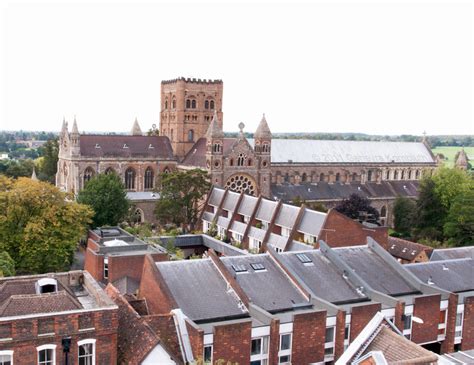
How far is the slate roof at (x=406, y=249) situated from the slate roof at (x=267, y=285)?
2857 cm

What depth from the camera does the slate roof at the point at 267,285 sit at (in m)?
32.2

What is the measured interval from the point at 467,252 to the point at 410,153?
58271 millimetres

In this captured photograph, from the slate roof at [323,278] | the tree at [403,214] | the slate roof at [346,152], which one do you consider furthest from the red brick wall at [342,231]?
the slate roof at [346,152]

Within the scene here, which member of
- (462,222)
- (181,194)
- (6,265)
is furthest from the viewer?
(181,194)

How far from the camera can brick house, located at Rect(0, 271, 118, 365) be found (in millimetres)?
21281

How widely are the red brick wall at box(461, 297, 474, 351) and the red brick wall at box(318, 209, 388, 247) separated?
17.0 m

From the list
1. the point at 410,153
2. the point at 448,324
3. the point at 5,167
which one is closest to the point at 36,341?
the point at 448,324

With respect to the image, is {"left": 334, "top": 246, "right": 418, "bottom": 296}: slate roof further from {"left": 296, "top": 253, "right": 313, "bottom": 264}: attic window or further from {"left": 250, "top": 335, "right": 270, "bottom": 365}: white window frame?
{"left": 250, "top": 335, "right": 270, "bottom": 365}: white window frame

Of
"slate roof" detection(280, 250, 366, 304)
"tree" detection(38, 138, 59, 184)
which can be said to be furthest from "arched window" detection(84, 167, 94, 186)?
"slate roof" detection(280, 250, 366, 304)

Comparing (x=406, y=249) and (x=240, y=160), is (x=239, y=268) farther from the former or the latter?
(x=240, y=160)

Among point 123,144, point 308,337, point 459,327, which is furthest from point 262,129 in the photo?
point 308,337

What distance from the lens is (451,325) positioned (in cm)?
3462

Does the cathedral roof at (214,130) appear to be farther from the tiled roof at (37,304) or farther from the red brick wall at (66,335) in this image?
the red brick wall at (66,335)

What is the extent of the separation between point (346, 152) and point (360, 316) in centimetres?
7186
